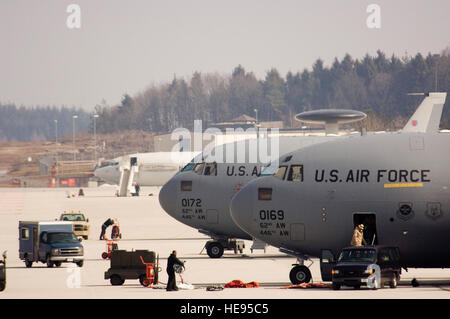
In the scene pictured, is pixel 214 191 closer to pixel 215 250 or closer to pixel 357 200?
pixel 215 250

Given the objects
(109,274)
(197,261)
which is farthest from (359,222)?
(197,261)

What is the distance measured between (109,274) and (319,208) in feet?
32.8

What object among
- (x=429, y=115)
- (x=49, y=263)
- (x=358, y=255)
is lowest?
(x=49, y=263)

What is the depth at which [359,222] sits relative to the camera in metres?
39.0

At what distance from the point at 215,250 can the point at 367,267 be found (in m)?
20.6

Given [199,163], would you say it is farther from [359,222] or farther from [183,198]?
[359,222]

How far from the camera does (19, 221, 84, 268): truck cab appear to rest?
51.1 m

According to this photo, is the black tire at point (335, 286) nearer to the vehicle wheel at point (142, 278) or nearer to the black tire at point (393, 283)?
the black tire at point (393, 283)

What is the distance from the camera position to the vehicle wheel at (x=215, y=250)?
182 feet

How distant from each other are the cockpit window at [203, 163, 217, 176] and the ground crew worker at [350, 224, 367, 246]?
16750mm

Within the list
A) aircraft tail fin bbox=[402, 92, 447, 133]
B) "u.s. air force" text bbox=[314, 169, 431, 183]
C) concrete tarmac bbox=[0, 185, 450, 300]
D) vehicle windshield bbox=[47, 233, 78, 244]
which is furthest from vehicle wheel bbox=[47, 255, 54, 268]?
aircraft tail fin bbox=[402, 92, 447, 133]

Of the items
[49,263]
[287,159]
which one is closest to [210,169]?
[49,263]

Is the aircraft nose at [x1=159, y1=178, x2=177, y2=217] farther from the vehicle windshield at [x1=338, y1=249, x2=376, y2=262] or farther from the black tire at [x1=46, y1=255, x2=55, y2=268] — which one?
the vehicle windshield at [x1=338, y1=249, x2=376, y2=262]

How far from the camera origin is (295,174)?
4025cm
